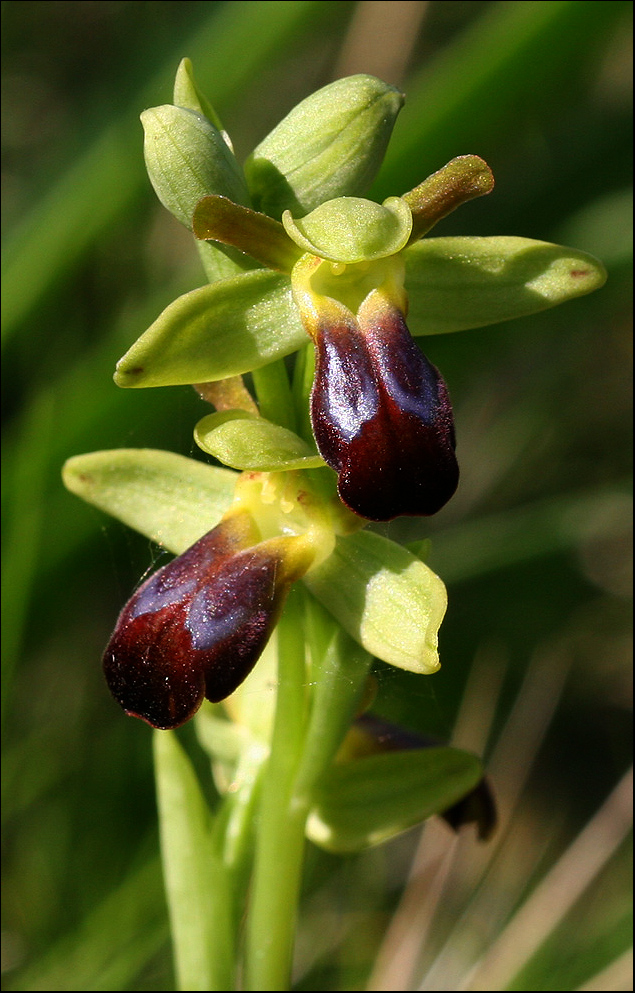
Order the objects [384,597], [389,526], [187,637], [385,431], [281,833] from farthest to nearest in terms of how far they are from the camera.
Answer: [389,526]
[281,833]
[384,597]
[187,637]
[385,431]

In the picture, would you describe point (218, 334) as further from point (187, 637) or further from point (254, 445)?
point (187, 637)

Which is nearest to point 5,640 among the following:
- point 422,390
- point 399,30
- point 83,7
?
point 422,390

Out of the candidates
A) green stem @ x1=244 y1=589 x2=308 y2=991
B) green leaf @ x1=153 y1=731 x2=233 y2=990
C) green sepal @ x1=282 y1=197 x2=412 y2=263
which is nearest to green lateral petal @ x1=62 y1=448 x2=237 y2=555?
green stem @ x1=244 y1=589 x2=308 y2=991

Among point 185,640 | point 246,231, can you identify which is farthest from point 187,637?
point 246,231

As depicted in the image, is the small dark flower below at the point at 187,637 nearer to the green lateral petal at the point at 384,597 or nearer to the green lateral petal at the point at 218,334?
the green lateral petal at the point at 384,597

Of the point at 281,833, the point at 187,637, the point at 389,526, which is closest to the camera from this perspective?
the point at 187,637

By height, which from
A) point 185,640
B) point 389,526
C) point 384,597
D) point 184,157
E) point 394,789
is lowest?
point 389,526

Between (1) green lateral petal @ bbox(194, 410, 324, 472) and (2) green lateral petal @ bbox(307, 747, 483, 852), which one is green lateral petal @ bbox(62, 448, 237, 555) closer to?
(1) green lateral petal @ bbox(194, 410, 324, 472)

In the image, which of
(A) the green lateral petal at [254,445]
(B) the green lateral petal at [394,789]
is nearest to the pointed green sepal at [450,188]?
(A) the green lateral petal at [254,445]
